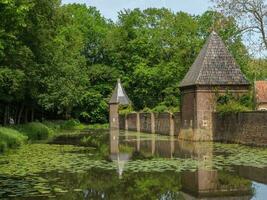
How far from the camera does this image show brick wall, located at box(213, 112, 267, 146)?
26.2 metres

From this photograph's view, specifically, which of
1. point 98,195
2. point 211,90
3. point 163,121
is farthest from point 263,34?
point 98,195

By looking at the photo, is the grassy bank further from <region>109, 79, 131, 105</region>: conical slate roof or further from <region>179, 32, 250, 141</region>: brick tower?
<region>179, 32, 250, 141</region>: brick tower

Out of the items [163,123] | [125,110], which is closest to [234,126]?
[163,123]

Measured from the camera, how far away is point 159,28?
7594 cm

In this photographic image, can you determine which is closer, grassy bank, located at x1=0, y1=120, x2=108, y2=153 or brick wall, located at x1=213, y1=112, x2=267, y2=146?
brick wall, located at x1=213, y1=112, x2=267, y2=146

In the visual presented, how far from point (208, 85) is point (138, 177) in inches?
717

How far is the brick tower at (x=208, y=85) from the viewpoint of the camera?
107 feet

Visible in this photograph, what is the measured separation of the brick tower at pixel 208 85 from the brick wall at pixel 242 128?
789 mm

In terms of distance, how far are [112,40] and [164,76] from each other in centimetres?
1230

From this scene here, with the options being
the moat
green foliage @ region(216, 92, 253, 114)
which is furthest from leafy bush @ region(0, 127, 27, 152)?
green foliage @ region(216, 92, 253, 114)

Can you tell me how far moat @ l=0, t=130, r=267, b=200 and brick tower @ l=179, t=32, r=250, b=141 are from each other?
10372mm

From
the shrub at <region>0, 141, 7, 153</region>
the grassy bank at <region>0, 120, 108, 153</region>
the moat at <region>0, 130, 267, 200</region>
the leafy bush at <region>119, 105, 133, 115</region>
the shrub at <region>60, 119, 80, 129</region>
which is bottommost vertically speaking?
the moat at <region>0, 130, 267, 200</region>

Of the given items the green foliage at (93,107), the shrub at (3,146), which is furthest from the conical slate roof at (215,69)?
the green foliage at (93,107)

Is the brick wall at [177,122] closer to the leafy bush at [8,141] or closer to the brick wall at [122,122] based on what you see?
the leafy bush at [8,141]
